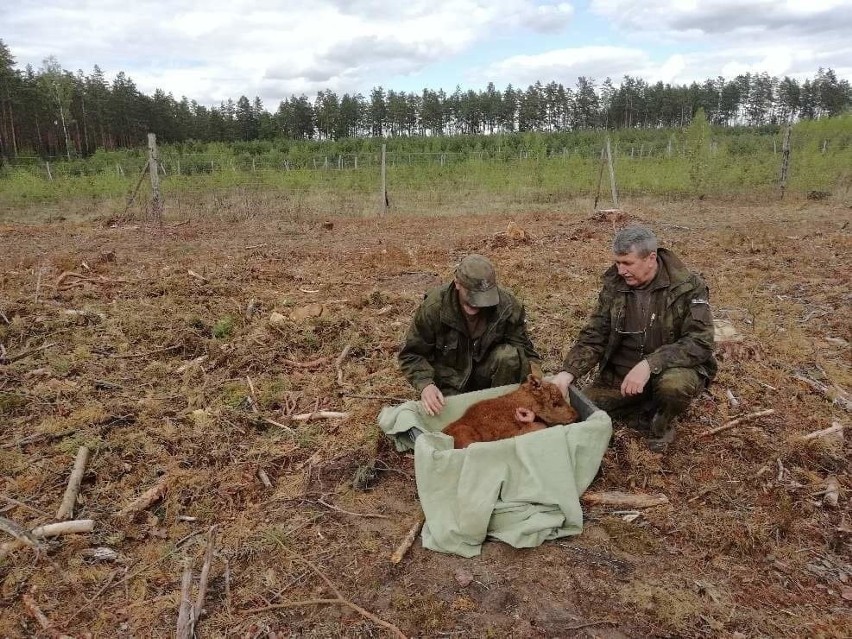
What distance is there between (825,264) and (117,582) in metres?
8.92

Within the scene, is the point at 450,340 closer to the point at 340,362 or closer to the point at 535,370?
the point at 535,370

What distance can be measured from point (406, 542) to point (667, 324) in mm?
1997

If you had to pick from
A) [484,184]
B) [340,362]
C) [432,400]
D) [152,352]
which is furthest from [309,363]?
[484,184]

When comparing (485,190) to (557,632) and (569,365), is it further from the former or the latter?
(557,632)

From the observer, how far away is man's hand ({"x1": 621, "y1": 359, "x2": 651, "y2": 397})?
9.99 ft

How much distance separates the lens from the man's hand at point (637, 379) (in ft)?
9.99

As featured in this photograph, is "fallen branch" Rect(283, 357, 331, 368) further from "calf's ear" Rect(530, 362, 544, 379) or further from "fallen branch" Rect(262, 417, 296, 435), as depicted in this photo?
"calf's ear" Rect(530, 362, 544, 379)

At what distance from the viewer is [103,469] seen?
3.33m

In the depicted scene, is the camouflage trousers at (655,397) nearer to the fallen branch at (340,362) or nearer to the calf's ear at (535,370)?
the calf's ear at (535,370)

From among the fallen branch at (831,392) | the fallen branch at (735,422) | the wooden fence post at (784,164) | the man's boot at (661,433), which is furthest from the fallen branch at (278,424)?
the wooden fence post at (784,164)

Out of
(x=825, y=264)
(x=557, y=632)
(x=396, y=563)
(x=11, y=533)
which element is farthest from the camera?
(x=825, y=264)

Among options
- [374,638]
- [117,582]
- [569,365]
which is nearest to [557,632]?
[374,638]

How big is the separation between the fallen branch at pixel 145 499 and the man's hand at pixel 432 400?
160 cm

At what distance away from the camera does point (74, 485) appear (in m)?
3.12
